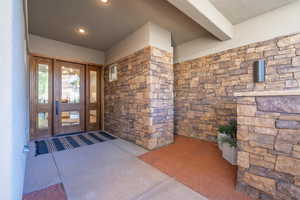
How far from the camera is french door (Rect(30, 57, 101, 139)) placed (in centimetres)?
360

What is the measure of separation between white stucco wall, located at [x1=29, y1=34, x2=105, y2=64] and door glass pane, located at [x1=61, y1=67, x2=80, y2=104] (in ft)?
1.41

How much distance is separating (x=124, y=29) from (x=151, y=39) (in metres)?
0.80

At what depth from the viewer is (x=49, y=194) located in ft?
4.89

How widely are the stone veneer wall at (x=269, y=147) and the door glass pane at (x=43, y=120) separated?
466 centimetres

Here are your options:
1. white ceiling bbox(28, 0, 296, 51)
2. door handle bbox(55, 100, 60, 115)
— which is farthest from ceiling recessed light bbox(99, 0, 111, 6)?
door handle bbox(55, 100, 60, 115)

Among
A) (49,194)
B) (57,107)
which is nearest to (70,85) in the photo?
(57,107)

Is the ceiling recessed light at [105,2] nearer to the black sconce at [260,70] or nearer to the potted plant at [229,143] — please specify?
the black sconce at [260,70]

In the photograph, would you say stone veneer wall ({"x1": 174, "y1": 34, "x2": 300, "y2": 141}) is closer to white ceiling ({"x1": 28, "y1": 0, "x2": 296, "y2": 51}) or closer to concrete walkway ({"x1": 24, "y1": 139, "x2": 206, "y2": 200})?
white ceiling ({"x1": 28, "y1": 0, "x2": 296, "y2": 51})

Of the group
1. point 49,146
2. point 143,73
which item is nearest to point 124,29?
point 143,73

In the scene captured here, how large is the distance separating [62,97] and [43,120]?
2.66ft

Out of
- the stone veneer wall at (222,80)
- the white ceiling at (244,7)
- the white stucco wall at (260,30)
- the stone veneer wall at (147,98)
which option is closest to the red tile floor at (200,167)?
the stone veneer wall at (147,98)

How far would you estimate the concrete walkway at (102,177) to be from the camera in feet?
4.89

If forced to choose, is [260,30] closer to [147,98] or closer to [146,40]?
[146,40]

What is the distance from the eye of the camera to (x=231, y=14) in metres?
2.46
